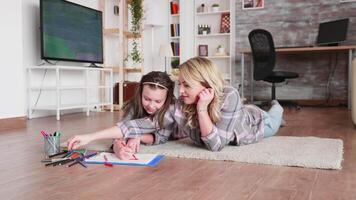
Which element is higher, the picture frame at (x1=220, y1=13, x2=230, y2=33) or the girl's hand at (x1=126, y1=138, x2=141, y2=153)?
the picture frame at (x1=220, y1=13, x2=230, y2=33)

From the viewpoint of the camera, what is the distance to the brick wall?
5.18m

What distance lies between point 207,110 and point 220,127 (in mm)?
118

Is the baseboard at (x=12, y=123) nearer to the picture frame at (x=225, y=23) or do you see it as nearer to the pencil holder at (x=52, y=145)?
the pencil holder at (x=52, y=145)

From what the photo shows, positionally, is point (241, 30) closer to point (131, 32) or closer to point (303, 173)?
point (131, 32)

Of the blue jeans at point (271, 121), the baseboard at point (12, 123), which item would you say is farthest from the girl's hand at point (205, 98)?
the baseboard at point (12, 123)

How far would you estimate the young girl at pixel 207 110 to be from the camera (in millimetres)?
1615

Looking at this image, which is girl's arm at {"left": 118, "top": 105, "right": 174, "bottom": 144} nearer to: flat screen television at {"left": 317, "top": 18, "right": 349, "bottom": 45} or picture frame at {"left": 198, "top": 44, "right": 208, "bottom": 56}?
flat screen television at {"left": 317, "top": 18, "right": 349, "bottom": 45}

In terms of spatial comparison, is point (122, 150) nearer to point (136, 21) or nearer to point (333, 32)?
point (136, 21)

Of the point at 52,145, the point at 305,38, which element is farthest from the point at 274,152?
the point at 305,38

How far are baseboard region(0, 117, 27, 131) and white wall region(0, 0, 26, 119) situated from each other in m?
0.03

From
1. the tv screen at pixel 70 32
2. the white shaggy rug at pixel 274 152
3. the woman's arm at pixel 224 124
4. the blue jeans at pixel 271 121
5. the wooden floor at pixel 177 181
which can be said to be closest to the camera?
the wooden floor at pixel 177 181

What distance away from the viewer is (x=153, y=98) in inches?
68.9

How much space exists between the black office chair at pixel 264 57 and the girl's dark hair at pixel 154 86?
2.99 metres

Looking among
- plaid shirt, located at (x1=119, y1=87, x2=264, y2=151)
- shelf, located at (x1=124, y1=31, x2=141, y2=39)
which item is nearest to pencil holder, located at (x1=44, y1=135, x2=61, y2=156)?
plaid shirt, located at (x1=119, y1=87, x2=264, y2=151)
